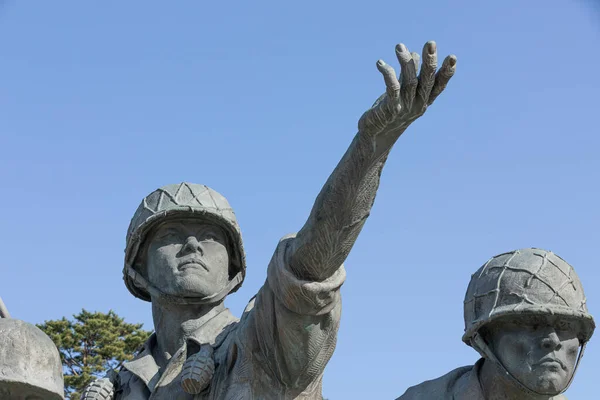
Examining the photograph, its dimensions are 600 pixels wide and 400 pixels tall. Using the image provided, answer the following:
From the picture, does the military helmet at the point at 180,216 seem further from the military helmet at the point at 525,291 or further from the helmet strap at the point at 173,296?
the military helmet at the point at 525,291

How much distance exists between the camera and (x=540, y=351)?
28.3 ft

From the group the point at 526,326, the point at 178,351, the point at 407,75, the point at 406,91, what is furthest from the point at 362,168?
the point at 178,351

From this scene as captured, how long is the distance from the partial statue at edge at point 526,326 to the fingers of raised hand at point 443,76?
201 cm

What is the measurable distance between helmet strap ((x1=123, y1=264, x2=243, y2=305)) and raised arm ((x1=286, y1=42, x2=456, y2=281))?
2.22m

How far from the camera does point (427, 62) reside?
7133mm

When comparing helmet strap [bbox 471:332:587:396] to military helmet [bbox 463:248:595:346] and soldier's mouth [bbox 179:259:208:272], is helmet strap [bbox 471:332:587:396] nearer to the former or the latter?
military helmet [bbox 463:248:595:346]

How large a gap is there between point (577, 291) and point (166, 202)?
3495 mm

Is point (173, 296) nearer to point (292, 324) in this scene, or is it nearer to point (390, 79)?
point (292, 324)

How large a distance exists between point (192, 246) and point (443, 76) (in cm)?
367

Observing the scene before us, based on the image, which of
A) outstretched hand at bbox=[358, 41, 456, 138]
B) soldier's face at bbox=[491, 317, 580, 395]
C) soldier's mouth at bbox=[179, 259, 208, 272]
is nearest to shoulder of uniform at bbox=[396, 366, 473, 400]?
soldier's face at bbox=[491, 317, 580, 395]

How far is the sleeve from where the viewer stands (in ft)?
27.2

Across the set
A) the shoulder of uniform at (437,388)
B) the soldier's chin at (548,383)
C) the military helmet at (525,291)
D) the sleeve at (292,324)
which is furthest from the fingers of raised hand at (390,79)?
the shoulder of uniform at (437,388)

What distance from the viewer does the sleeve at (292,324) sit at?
8.28 meters

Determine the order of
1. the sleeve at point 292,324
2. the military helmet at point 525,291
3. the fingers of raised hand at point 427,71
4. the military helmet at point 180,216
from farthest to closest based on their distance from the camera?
the military helmet at point 180,216 → the military helmet at point 525,291 → the sleeve at point 292,324 → the fingers of raised hand at point 427,71
